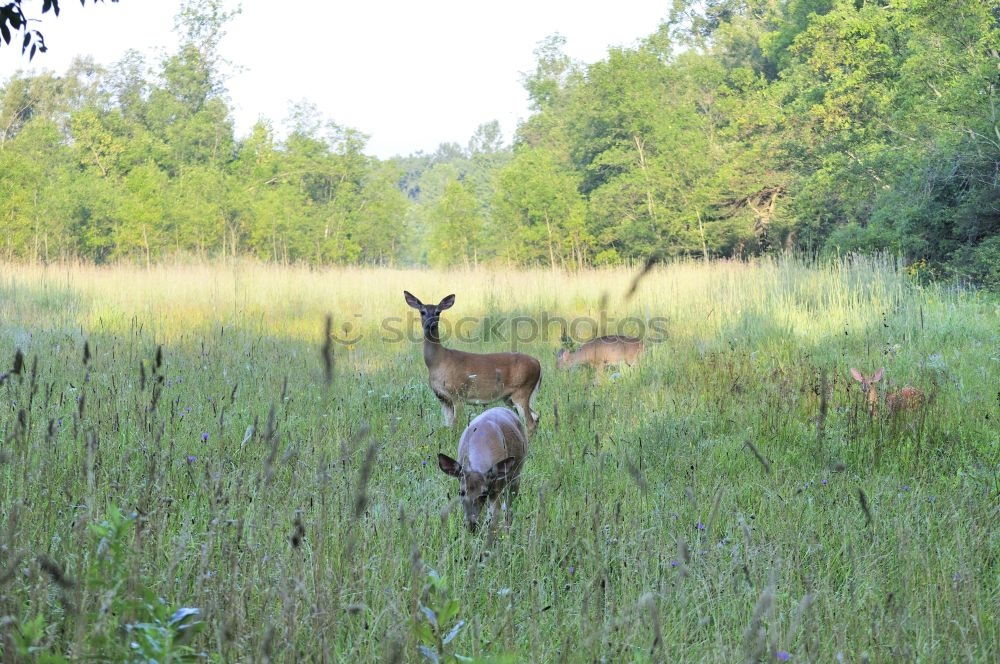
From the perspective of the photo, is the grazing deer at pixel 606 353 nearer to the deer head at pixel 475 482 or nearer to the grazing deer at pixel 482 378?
the grazing deer at pixel 482 378

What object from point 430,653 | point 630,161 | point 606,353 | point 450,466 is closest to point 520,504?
point 450,466

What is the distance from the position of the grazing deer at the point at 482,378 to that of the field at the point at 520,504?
22 centimetres

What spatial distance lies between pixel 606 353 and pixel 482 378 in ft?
6.87

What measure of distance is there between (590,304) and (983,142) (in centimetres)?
977

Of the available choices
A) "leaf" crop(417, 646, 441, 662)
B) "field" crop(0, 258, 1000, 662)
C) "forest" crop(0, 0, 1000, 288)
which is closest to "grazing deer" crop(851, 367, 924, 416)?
"field" crop(0, 258, 1000, 662)

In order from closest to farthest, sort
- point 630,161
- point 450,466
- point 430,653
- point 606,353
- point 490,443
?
point 430,653, point 450,466, point 490,443, point 606,353, point 630,161

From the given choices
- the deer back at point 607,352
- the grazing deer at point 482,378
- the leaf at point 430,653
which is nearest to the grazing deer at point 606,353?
the deer back at point 607,352

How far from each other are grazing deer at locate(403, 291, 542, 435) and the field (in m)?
0.22

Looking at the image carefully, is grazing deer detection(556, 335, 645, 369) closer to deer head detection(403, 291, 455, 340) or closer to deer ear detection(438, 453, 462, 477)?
deer head detection(403, 291, 455, 340)

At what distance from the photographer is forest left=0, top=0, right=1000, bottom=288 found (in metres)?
20.9

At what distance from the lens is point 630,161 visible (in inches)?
1414

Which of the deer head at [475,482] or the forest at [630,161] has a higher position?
the forest at [630,161]

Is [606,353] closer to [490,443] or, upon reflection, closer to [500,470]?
[490,443]

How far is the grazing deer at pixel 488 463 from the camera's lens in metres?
3.40
